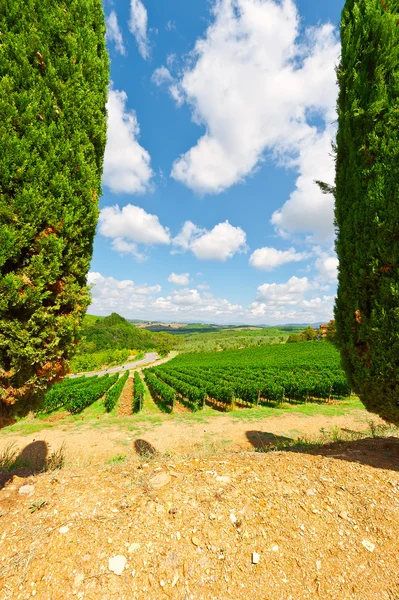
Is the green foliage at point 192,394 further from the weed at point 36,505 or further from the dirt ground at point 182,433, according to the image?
the weed at point 36,505

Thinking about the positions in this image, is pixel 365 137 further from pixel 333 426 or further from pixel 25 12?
pixel 333 426

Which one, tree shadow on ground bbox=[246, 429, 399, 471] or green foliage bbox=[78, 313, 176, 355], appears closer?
Answer: tree shadow on ground bbox=[246, 429, 399, 471]

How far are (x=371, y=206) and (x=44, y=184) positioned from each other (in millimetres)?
5769

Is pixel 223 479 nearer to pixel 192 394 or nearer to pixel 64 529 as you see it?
pixel 64 529

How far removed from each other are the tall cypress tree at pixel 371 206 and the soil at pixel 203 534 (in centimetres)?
190

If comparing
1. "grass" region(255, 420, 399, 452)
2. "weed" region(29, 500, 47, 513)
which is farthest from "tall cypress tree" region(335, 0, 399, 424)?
"weed" region(29, 500, 47, 513)

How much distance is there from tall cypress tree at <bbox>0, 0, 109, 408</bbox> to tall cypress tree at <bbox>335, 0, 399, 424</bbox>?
522 cm

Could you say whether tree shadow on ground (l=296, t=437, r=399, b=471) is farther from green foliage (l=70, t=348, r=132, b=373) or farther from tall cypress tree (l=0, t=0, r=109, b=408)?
green foliage (l=70, t=348, r=132, b=373)

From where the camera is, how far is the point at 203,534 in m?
2.72

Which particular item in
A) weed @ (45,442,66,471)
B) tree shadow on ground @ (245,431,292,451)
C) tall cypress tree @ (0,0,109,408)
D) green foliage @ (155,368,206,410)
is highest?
tall cypress tree @ (0,0,109,408)

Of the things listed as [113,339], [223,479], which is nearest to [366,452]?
[223,479]

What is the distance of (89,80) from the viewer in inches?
180

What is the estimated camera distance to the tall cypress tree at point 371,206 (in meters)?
4.45

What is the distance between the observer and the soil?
2.30 meters
